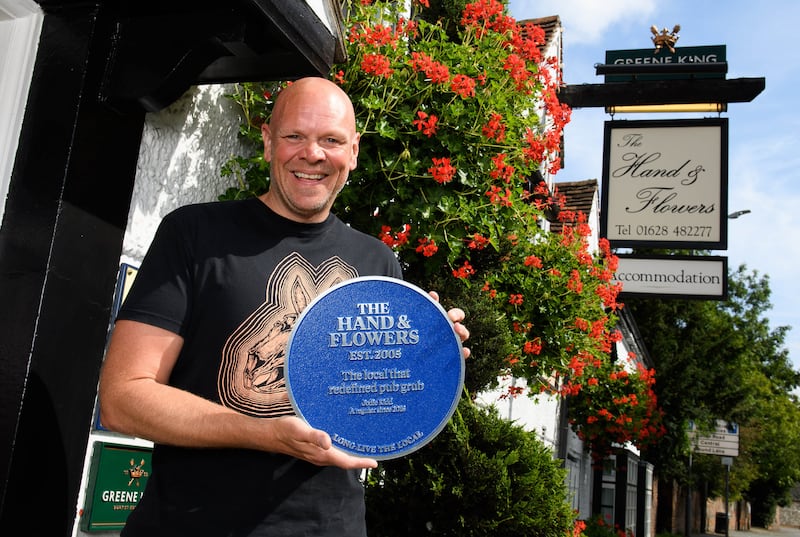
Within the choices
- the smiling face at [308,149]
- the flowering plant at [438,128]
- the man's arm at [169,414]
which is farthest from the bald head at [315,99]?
the flowering plant at [438,128]

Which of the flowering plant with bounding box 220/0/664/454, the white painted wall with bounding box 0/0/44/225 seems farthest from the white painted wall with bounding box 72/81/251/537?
the white painted wall with bounding box 0/0/44/225

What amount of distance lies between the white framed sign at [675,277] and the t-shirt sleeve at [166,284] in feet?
23.5

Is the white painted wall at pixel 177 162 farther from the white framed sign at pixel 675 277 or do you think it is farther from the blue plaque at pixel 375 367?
the white framed sign at pixel 675 277

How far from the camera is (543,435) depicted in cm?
1553

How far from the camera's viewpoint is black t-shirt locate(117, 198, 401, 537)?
155 centimetres

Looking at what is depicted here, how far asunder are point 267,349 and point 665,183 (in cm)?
765

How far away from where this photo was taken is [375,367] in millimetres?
1604

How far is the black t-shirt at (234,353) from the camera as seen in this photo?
1546 mm

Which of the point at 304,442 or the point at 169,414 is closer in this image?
the point at 304,442

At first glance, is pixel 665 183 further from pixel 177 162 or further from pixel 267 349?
pixel 267 349

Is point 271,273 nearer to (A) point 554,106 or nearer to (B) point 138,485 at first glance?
(B) point 138,485

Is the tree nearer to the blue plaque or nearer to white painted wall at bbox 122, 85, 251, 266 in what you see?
white painted wall at bbox 122, 85, 251, 266

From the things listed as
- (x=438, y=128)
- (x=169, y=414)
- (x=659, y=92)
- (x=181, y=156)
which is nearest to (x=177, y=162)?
(x=181, y=156)

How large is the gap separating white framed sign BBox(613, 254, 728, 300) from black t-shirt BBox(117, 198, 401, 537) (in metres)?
7.03
